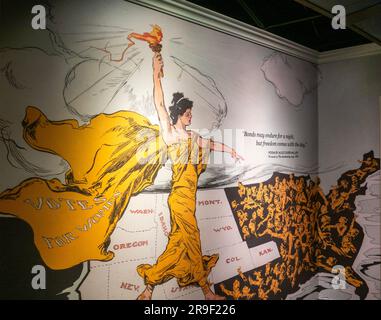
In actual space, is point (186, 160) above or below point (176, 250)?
above

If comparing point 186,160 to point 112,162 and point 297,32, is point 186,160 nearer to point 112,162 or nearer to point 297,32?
point 112,162

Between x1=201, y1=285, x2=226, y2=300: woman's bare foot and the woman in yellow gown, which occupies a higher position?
the woman in yellow gown

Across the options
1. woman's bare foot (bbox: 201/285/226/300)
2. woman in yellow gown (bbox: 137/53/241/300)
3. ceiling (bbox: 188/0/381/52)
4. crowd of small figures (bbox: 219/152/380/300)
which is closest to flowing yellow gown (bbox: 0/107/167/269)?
woman in yellow gown (bbox: 137/53/241/300)

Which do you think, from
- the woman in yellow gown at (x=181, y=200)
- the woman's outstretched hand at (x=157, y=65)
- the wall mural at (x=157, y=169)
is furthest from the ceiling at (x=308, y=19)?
the woman in yellow gown at (x=181, y=200)

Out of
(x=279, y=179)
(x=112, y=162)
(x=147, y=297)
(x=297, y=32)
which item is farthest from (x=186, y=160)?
(x=297, y=32)

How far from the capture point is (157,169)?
2246 millimetres

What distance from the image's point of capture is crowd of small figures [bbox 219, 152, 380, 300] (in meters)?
2.87

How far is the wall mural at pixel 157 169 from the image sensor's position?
1771 millimetres

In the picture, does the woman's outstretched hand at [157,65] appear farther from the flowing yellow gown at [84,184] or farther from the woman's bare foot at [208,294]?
the woman's bare foot at [208,294]

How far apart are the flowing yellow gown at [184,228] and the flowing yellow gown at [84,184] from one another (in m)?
0.20

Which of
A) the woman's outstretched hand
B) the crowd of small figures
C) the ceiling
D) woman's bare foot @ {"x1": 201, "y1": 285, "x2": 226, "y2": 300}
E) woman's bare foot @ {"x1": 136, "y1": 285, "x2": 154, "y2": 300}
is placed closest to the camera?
the ceiling

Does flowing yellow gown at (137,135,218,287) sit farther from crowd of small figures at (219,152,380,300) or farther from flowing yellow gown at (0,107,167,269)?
crowd of small figures at (219,152,380,300)

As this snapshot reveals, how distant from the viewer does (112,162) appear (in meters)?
2.05
